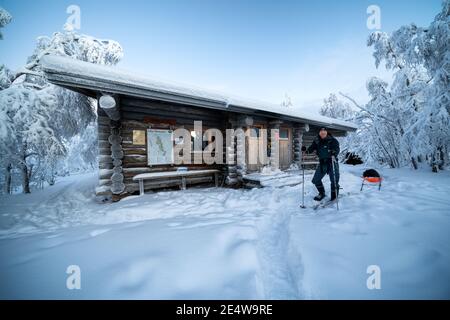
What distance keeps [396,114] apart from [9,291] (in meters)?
13.1

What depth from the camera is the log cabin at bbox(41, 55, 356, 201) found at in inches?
169

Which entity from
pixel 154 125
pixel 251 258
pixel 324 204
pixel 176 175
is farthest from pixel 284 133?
→ pixel 251 258

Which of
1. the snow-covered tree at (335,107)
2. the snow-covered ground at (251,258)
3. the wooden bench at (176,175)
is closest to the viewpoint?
the snow-covered ground at (251,258)

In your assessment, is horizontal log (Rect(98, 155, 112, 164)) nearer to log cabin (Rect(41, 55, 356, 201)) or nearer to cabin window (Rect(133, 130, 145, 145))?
log cabin (Rect(41, 55, 356, 201))

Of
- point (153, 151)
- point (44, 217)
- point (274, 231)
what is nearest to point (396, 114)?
point (274, 231)

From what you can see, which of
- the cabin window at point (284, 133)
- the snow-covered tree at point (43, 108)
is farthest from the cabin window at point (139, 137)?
the cabin window at point (284, 133)

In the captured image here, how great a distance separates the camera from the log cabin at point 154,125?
430 cm

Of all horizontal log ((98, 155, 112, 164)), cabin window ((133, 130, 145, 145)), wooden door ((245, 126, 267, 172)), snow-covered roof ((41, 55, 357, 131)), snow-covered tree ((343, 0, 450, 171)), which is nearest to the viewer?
snow-covered roof ((41, 55, 357, 131))

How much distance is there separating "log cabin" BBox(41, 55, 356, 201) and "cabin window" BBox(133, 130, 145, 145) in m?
0.03

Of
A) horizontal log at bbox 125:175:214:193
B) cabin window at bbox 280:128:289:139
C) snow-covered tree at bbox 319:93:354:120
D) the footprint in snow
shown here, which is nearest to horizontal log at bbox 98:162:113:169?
horizontal log at bbox 125:175:214:193

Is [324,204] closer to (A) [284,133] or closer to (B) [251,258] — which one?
(B) [251,258]

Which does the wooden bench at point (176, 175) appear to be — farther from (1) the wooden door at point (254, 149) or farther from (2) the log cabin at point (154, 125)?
(1) the wooden door at point (254, 149)

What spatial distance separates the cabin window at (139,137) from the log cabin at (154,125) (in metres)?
0.03
